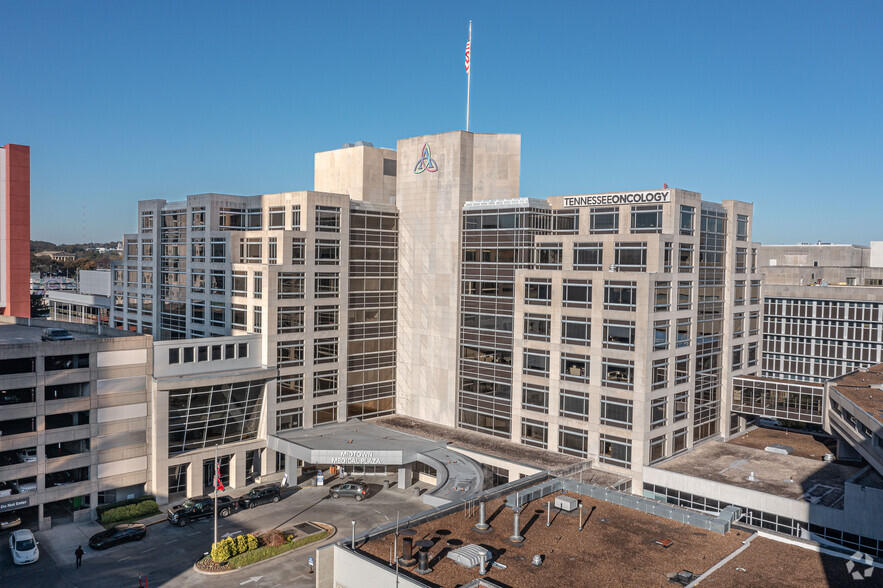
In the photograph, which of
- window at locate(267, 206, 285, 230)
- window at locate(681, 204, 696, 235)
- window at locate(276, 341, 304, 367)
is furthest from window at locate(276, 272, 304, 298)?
window at locate(681, 204, 696, 235)

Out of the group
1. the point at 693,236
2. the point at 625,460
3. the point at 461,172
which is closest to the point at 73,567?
the point at 625,460

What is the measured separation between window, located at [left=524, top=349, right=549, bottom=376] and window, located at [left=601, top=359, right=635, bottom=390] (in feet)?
22.6

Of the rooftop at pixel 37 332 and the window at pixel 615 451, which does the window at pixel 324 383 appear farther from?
the window at pixel 615 451

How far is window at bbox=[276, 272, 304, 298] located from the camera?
76500mm

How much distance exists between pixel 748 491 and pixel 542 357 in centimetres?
2354

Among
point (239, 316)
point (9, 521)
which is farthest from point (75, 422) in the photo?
point (239, 316)

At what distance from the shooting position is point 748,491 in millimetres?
60062

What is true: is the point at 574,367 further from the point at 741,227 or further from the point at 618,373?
the point at 741,227

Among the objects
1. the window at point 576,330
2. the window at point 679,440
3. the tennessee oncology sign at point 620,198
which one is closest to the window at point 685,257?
the tennessee oncology sign at point 620,198

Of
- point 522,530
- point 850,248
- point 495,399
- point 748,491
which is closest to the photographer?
point 522,530

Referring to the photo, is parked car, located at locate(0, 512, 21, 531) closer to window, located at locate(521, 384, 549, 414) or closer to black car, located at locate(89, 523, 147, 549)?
black car, located at locate(89, 523, 147, 549)

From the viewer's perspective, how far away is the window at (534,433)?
73.0 m

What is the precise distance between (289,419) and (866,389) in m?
61.3

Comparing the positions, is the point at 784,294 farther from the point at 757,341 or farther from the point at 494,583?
the point at 494,583
